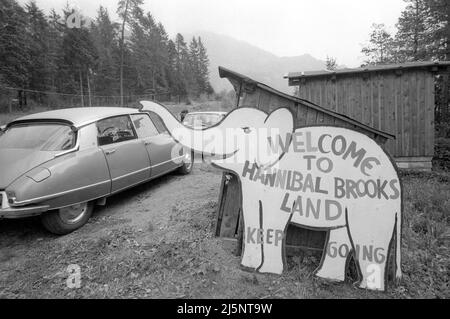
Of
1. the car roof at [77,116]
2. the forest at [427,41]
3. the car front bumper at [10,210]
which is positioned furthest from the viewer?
the forest at [427,41]

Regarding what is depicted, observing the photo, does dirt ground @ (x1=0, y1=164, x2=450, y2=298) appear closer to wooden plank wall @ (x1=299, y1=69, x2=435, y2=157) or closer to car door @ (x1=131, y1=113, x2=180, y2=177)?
car door @ (x1=131, y1=113, x2=180, y2=177)

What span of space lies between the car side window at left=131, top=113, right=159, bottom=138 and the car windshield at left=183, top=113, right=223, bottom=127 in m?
3.64

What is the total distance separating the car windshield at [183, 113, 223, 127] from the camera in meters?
9.08

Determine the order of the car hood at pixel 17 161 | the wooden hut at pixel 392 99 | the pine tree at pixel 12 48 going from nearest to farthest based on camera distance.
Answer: the car hood at pixel 17 161
the wooden hut at pixel 392 99
the pine tree at pixel 12 48

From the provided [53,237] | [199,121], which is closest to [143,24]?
[199,121]

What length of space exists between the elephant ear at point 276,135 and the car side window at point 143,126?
2.97 m

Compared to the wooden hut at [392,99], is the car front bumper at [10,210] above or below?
below

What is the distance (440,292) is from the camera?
257 cm

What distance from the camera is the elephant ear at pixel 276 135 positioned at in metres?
2.81

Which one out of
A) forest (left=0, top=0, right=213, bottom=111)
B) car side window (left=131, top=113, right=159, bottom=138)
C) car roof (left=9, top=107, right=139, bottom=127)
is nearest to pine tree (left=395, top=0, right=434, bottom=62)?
car side window (left=131, top=113, right=159, bottom=138)

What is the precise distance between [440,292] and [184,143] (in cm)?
303

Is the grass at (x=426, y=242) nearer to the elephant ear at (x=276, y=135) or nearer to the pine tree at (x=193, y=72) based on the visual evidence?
the elephant ear at (x=276, y=135)

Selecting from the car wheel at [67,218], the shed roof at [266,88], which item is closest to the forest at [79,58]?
the car wheel at [67,218]

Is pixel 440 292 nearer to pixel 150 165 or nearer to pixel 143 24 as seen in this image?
pixel 150 165
